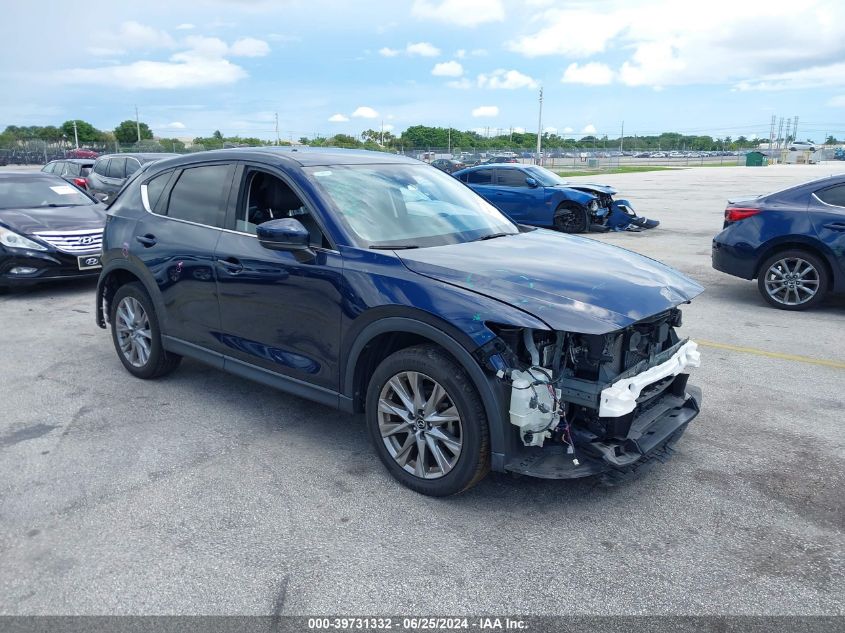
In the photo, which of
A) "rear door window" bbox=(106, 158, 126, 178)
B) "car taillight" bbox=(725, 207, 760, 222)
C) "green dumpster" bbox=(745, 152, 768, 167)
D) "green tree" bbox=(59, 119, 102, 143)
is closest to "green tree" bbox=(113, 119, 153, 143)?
"green tree" bbox=(59, 119, 102, 143)

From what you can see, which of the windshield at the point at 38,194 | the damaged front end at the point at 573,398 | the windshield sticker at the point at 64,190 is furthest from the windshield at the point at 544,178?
the damaged front end at the point at 573,398

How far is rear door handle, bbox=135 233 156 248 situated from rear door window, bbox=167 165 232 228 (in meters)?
0.21

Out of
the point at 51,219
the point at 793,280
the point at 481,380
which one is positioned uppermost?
the point at 51,219

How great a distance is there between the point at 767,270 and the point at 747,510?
5.17 meters

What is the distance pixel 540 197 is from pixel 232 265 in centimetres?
1130

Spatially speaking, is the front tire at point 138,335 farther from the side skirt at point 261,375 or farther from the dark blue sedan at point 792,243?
the dark blue sedan at point 792,243

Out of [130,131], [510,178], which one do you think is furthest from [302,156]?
[130,131]

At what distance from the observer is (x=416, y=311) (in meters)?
3.54

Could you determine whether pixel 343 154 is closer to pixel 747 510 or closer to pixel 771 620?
pixel 747 510

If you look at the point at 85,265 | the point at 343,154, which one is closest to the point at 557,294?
the point at 343,154

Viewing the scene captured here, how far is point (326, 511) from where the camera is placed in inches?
141

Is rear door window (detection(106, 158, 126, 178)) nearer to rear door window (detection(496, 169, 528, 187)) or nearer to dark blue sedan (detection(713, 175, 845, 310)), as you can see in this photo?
rear door window (detection(496, 169, 528, 187))

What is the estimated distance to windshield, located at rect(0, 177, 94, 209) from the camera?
951 centimetres

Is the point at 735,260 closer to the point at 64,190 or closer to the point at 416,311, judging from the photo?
the point at 416,311
